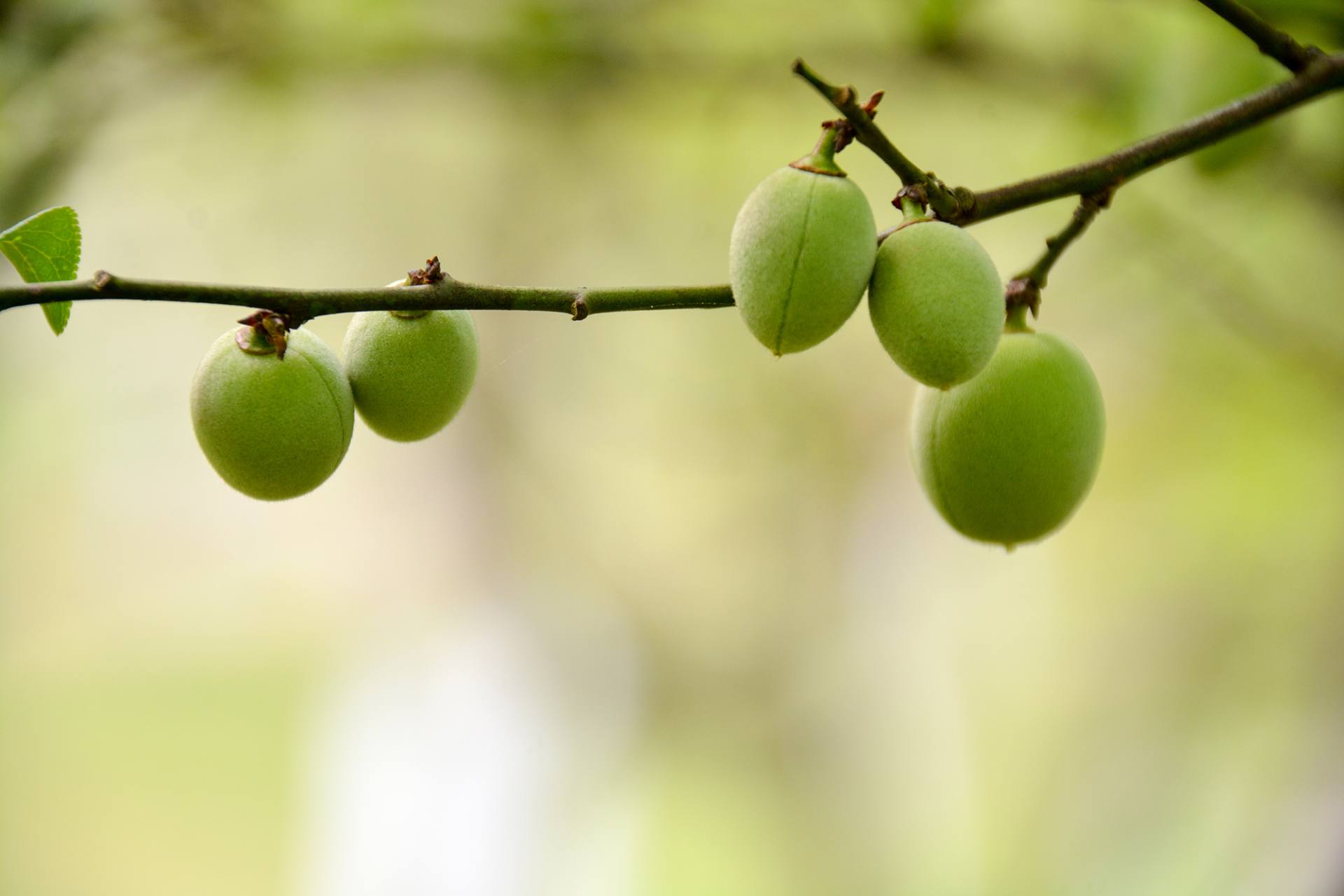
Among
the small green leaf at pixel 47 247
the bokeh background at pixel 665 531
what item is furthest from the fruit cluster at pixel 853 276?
the bokeh background at pixel 665 531

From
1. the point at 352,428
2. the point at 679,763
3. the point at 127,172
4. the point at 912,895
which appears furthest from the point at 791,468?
the point at 352,428

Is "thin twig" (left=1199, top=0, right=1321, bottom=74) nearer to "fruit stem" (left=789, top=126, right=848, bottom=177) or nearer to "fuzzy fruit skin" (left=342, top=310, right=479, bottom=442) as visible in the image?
"fruit stem" (left=789, top=126, right=848, bottom=177)

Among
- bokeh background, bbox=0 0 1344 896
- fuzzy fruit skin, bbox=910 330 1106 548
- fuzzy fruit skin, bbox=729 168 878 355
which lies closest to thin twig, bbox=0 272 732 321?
fuzzy fruit skin, bbox=729 168 878 355

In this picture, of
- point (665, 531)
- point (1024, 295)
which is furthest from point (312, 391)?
point (665, 531)

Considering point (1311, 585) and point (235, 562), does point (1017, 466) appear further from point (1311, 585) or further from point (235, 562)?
point (235, 562)

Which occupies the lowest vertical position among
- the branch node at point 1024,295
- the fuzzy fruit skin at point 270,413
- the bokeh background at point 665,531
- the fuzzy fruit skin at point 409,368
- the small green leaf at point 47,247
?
the fuzzy fruit skin at point 270,413

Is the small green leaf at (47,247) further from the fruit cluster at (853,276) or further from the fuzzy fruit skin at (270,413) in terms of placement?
the fruit cluster at (853,276)
